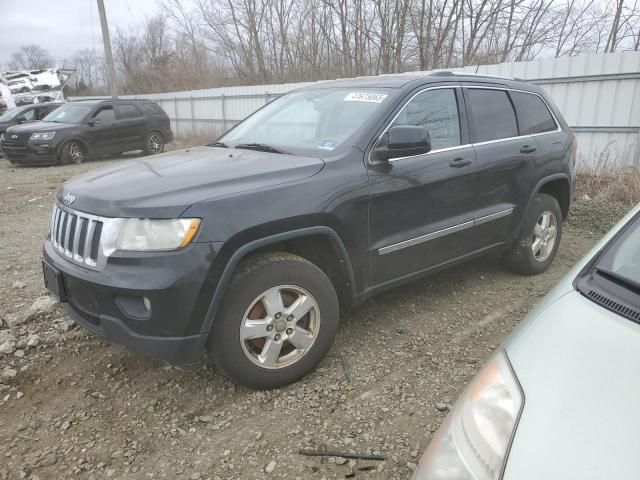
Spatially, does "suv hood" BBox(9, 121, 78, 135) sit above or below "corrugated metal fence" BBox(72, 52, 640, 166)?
below

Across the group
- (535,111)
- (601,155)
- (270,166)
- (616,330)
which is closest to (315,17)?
(601,155)

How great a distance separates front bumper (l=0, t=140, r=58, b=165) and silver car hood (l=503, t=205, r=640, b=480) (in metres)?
12.7

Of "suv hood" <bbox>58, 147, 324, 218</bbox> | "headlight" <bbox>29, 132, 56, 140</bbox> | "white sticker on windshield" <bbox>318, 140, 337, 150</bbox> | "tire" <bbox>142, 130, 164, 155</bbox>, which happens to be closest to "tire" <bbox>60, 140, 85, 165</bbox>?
"headlight" <bbox>29, 132, 56, 140</bbox>

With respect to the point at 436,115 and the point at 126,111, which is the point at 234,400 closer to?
the point at 436,115

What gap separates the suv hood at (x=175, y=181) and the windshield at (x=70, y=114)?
10898 mm

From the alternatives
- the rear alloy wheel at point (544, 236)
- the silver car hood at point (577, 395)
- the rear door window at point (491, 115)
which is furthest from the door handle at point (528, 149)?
the silver car hood at point (577, 395)

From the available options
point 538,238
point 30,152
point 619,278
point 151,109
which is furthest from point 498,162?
point 151,109

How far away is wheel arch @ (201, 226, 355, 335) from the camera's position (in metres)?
2.41

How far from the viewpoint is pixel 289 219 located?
8.52 ft

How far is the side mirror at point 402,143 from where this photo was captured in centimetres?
289

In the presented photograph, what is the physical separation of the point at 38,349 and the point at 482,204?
11.1ft

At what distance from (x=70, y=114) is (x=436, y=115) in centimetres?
1211

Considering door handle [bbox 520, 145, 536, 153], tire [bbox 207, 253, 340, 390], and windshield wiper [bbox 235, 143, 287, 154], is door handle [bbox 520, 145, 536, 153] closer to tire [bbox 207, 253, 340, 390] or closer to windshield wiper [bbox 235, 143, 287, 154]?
windshield wiper [bbox 235, 143, 287, 154]

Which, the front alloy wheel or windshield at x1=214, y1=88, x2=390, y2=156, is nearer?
the front alloy wheel
